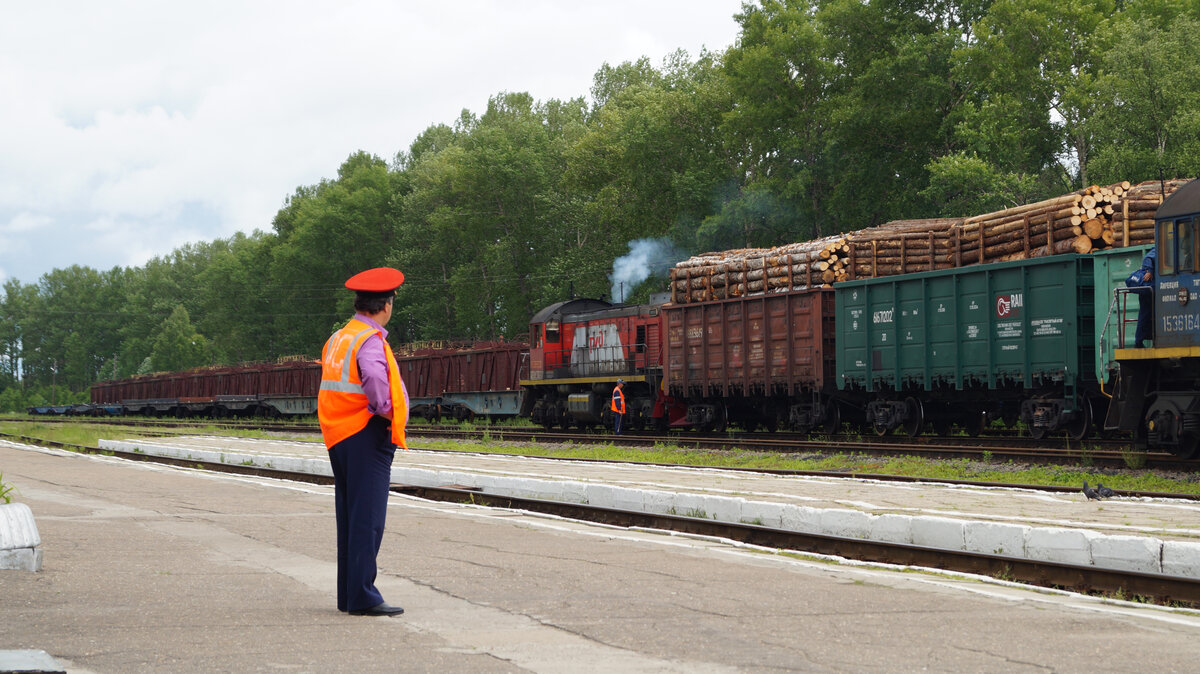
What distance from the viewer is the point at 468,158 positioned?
2862 inches

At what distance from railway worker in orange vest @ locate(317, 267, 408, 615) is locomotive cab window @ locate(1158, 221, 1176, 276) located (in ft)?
42.8

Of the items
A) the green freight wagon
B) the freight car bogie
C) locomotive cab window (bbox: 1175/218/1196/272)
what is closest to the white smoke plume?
the green freight wagon

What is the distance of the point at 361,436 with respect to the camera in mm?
6293

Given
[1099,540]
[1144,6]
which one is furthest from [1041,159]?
[1099,540]

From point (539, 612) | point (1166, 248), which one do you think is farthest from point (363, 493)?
point (1166, 248)

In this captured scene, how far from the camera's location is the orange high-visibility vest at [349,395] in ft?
20.4

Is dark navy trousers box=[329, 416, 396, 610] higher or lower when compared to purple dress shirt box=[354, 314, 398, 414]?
lower

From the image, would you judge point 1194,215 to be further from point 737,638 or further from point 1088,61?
point 1088,61

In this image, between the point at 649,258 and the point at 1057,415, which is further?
the point at 649,258

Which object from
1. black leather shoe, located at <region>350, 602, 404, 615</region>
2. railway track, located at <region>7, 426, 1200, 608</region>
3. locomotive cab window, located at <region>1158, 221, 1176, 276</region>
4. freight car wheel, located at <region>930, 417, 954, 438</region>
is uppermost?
locomotive cab window, located at <region>1158, 221, 1176, 276</region>

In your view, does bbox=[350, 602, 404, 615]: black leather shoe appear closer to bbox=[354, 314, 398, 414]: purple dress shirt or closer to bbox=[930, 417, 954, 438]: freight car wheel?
bbox=[354, 314, 398, 414]: purple dress shirt

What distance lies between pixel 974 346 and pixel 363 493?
16260 mm

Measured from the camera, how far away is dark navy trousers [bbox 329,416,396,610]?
625 cm

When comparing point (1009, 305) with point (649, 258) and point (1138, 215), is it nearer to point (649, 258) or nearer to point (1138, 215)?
point (1138, 215)
